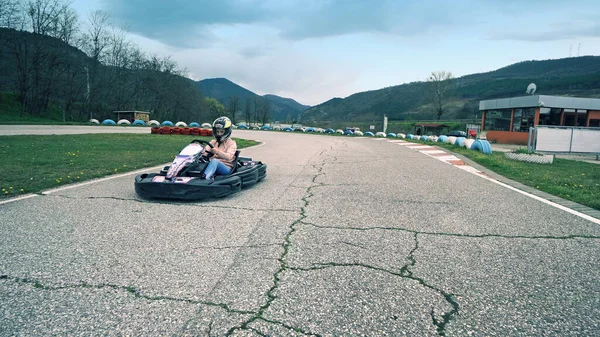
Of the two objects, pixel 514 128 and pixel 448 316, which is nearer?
pixel 448 316

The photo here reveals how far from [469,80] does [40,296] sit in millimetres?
163269

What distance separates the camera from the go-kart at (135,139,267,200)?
206 inches

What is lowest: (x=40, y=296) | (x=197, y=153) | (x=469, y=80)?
(x=40, y=296)

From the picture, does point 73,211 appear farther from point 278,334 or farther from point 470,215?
point 470,215

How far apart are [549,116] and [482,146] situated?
2080 centimetres

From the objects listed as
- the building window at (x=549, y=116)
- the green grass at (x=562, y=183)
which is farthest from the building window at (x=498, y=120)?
the green grass at (x=562, y=183)

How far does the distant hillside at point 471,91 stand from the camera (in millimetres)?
93125

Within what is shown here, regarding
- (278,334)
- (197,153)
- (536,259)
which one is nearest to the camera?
(278,334)

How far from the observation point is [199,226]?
4.20 meters

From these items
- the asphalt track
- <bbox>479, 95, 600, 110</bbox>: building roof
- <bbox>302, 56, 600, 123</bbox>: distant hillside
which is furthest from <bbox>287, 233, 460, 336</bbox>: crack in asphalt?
<bbox>302, 56, 600, 123</bbox>: distant hillside

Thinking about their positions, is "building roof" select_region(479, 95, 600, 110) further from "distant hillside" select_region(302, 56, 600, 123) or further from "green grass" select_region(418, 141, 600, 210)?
"distant hillside" select_region(302, 56, 600, 123)

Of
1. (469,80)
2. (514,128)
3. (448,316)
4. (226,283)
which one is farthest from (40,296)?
(469,80)

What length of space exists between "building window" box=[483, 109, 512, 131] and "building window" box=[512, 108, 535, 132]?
3.25 ft

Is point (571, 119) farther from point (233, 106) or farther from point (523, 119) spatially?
point (233, 106)
